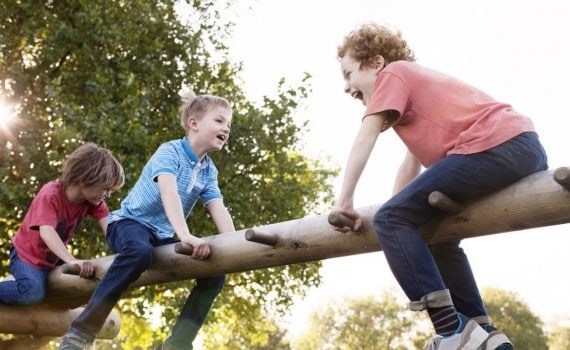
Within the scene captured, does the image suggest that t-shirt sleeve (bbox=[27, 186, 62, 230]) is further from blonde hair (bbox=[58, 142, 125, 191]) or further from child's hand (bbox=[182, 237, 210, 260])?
child's hand (bbox=[182, 237, 210, 260])

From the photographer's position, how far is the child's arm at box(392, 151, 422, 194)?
414 cm

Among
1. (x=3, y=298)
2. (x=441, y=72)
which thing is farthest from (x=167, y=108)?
(x=441, y=72)

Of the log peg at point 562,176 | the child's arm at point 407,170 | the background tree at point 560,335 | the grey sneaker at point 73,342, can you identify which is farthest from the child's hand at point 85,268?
the background tree at point 560,335

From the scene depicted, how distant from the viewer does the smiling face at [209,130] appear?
4973 mm

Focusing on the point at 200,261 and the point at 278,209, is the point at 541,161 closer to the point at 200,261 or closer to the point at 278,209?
the point at 200,261

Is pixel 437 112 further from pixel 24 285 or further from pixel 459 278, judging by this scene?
pixel 24 285

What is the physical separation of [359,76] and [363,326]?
49.0 meters

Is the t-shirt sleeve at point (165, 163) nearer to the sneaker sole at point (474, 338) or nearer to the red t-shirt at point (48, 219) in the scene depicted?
the red t-shirt at point (48, 219)

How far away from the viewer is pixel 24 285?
5496 mm

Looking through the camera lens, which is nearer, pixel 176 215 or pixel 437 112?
pixel 437 112

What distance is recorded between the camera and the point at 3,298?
561 cm

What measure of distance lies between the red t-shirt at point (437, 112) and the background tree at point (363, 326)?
4598 centimetres

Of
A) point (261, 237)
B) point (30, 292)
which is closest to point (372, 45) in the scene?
point (261, 237)

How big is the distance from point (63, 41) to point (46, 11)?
0.58m
